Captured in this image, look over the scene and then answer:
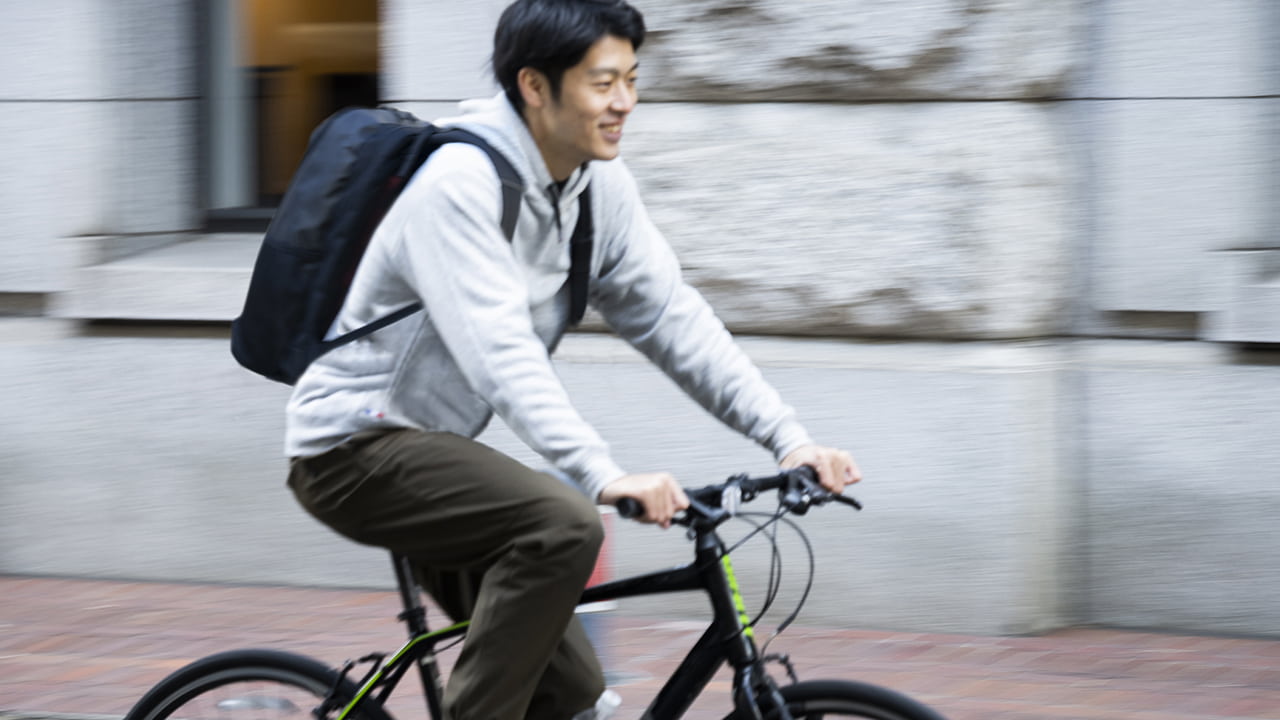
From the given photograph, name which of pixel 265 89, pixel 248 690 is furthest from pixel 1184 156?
pixel 265 89

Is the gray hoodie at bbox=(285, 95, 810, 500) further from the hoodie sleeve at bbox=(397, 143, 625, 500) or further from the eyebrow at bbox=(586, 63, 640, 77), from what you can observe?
the eyebrow at bbox=(586, 63, 640, 77)

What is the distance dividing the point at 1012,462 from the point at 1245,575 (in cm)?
83

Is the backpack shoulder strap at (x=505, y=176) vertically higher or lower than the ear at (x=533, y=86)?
lower

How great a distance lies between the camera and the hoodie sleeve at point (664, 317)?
296 centimetres

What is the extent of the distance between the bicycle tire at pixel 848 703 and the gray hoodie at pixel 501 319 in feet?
1.37

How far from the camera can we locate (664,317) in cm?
304

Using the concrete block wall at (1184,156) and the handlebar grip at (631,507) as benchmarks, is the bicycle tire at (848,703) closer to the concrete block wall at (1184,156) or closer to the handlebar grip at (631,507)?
the handlebar grip at (631,507)

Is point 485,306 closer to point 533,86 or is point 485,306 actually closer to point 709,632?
point 533,86

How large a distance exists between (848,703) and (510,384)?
73 centimetres

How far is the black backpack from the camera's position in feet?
9.04

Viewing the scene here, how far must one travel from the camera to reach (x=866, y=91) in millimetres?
5566

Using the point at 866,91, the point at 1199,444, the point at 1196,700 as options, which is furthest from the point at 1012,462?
the point at 866,91

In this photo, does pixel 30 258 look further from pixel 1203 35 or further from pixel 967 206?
pixel 1203 35

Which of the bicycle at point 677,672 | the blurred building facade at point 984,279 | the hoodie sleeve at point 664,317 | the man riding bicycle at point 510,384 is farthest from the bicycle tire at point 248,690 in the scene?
the blurred building facade at point 984,279
